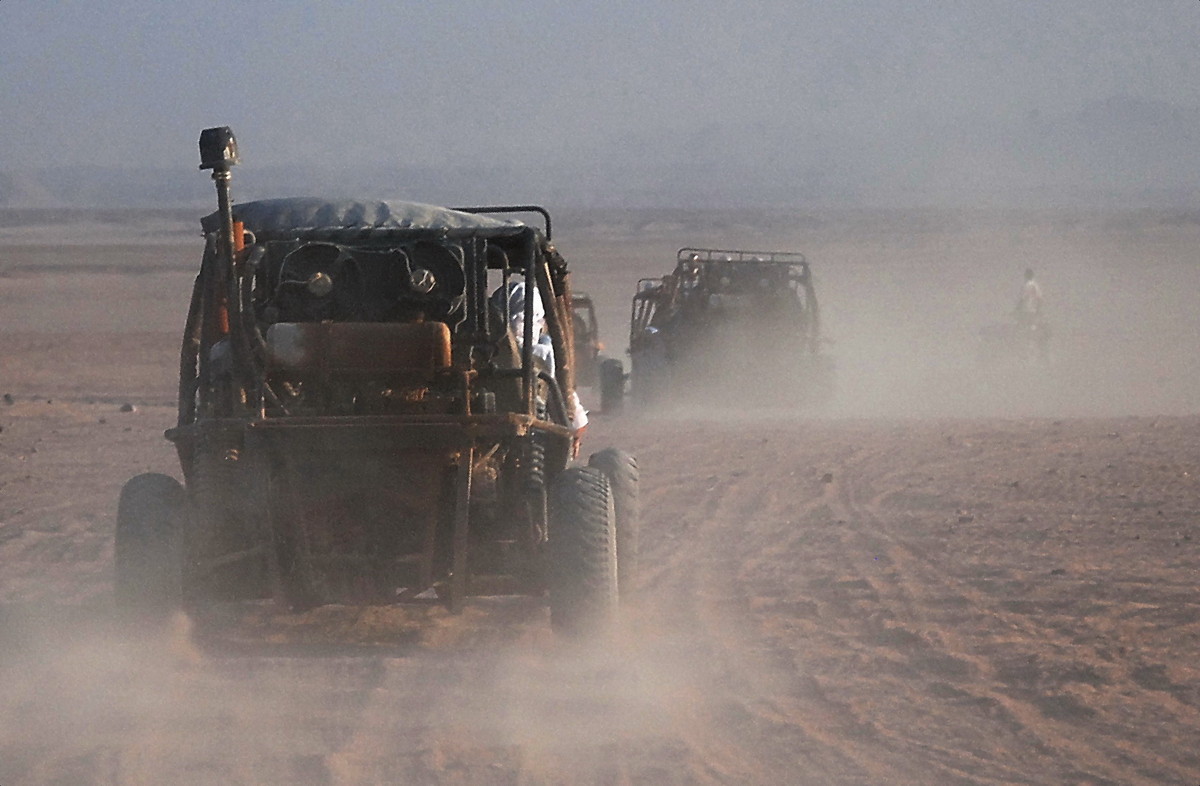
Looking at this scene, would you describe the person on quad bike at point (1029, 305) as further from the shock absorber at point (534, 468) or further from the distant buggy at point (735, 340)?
the shock absorber at point (534, 468)

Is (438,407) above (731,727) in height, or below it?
above

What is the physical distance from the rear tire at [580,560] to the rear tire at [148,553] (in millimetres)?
1642

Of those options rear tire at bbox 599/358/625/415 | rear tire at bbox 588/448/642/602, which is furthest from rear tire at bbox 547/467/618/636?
rear tire at bbox 599/358/625/415

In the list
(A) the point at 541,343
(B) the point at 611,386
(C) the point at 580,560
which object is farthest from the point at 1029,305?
(C) the point at 580,560

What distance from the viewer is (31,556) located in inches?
421

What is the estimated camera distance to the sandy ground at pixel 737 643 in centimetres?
618

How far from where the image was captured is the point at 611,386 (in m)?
20.8

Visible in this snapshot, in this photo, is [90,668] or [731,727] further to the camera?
[90,668]

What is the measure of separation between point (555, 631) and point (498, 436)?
3.05 ft

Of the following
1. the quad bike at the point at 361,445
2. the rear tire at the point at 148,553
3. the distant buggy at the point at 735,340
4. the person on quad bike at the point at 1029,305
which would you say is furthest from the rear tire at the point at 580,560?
the person on quad bike at the point at 1029,305

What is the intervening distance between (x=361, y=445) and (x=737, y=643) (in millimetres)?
2055

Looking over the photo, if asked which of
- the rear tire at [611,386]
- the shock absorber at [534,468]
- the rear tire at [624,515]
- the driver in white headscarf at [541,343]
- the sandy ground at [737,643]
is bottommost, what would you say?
the rear tire at [611,386]

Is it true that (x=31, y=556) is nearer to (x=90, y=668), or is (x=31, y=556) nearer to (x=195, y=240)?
(x=90, y=668)

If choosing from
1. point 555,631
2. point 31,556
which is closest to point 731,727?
point 555,631
